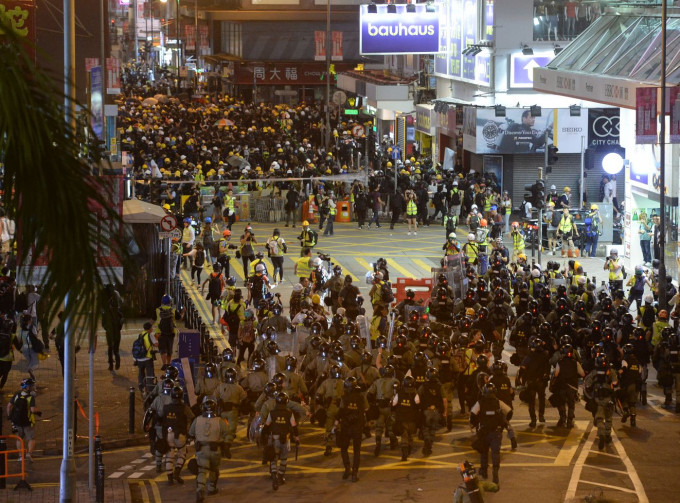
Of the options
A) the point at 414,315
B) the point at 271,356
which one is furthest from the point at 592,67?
the point at 271,356

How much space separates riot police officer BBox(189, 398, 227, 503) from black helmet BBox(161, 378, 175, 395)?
748 millimetres

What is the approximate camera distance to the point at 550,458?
16516mm

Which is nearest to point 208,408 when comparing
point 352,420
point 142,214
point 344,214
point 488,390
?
point 352,420

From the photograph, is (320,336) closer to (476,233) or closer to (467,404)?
(467,404)

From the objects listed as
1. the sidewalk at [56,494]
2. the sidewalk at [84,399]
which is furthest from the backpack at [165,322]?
the sidewalk at [56,494]

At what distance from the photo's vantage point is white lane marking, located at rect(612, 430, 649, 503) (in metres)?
14.8

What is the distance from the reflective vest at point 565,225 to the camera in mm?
36531

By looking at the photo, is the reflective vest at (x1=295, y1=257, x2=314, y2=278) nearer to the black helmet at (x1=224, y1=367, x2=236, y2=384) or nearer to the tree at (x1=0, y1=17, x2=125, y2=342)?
the black helmet at (x1=224, y1=367, x2=236, y2=384)

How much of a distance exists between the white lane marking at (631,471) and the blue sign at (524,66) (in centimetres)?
3214

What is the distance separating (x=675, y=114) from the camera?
92.0 ft

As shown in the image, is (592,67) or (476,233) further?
(592,67)

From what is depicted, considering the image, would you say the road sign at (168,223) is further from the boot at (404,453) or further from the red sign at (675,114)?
the red sign at (675,114)

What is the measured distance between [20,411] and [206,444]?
2698mm

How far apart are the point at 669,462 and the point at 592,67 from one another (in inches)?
902
